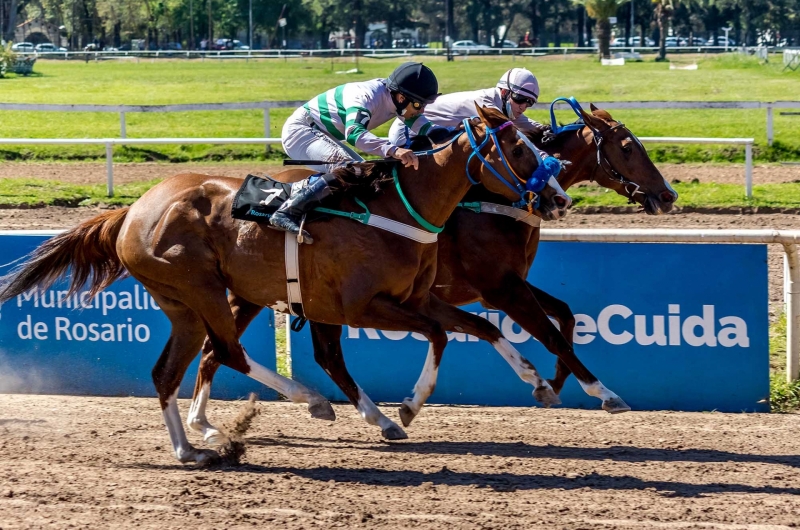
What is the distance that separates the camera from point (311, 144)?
5559 millimetres

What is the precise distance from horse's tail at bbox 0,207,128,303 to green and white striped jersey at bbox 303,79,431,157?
3.92ft

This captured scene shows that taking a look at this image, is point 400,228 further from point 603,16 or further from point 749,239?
point 603,16

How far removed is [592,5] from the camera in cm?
4806

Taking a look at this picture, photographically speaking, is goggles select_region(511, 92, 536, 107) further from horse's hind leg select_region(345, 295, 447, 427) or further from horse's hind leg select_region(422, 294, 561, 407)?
horse's hind leg select_region(345, 295, 447, 427)

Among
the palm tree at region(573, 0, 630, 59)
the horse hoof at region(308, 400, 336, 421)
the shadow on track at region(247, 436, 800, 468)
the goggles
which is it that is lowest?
the shadow on track at region(247, 436, 800, 468)

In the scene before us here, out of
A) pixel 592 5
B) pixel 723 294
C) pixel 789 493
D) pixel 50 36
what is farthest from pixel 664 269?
pixel 50 36

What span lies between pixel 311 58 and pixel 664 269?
4688 cm

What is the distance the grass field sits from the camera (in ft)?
59.6

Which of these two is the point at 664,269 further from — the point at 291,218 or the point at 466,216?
the point at 291,218

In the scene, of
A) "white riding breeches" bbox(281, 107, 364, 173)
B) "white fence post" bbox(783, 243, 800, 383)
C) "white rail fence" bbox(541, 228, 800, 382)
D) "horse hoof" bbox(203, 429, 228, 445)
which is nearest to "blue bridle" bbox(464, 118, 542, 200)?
"white riding breeches" bbox(281, 107, 364, 173)

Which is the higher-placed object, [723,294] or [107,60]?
[107,60]

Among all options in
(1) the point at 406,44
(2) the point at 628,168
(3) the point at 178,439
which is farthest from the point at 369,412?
(1) the point at 406,44

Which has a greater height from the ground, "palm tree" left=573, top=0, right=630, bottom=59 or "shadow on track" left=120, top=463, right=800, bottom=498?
"palm tree" left=573, top=0, right=630, bottom=59

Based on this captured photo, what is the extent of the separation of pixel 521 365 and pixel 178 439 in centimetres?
177
